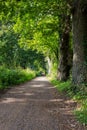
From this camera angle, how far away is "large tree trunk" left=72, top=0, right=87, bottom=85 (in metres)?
16.3

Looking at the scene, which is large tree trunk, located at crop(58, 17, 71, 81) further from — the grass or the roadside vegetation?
the grass

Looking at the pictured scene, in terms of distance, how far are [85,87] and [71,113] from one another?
154 inches

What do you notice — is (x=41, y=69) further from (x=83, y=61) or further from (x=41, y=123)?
(x=41, y=123)

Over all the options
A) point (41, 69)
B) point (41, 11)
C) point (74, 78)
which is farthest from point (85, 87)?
point (41, 69)

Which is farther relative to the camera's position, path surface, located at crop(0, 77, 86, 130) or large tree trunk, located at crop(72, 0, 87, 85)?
large tree trunk, located at crop(72, 0, 87, 85)

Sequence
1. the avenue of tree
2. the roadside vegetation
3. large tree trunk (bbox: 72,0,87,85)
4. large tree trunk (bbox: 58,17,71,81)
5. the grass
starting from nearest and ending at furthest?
the grass < the roadside vegetation < large tree trunk (bbox: 72,0,87,85) < the avenue of tree < large tree trunk (bbox: 58,17,71,81)

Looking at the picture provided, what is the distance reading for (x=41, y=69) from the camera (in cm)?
10675

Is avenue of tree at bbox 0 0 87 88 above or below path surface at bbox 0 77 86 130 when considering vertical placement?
above

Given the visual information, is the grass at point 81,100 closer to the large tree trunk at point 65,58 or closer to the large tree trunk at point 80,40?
the large tree trunk at point 80,40

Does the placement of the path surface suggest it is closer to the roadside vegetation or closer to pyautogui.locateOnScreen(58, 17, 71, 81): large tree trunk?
the roadside vegetation

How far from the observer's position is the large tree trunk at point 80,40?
53.5 ft

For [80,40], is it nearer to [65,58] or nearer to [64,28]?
[64,28]

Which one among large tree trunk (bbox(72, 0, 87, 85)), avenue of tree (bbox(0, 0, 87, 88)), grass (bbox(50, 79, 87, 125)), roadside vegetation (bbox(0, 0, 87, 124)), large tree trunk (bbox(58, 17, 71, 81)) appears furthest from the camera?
large tree trunk (bbox(58, 17, 71, 81))

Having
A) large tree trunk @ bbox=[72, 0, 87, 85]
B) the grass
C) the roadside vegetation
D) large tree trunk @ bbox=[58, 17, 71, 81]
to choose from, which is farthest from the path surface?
large tree trunk @ bbox=[58, 17, 71, 81]
